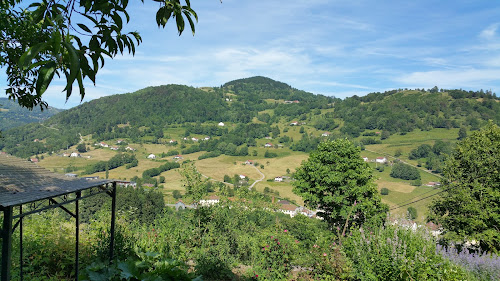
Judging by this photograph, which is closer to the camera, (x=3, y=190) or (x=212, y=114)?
(x=3, y=190)

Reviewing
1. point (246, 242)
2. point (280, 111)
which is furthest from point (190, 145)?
point (246, 242)

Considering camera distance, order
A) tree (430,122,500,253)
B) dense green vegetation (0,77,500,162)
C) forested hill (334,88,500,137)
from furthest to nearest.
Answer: dense green vegetation (0,77,500,162) → forested hill (334,88,500,137) → tree (430,122,500,253)

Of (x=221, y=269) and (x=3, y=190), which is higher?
(x=3, y=190)

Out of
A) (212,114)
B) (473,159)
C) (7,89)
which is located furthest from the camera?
(212,114)

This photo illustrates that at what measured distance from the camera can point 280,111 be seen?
146 metres

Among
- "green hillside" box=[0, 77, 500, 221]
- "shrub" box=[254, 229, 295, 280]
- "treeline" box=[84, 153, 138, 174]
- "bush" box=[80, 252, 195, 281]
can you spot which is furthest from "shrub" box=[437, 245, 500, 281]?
"treeline" box=[84, 153, 138, 174]

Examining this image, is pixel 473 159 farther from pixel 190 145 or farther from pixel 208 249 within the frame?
pixel 190 145

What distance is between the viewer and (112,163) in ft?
254

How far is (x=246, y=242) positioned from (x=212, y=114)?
13863cm

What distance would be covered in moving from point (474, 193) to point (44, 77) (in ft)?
45.5

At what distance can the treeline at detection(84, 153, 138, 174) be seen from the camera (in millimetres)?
72481

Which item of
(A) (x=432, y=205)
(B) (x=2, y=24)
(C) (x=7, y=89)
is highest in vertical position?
(B) (x=2, y=24)

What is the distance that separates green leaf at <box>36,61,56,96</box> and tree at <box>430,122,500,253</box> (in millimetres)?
12902

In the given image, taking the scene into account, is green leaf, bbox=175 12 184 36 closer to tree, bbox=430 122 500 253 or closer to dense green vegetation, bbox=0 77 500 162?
tree, bbox=430 122 500 253
